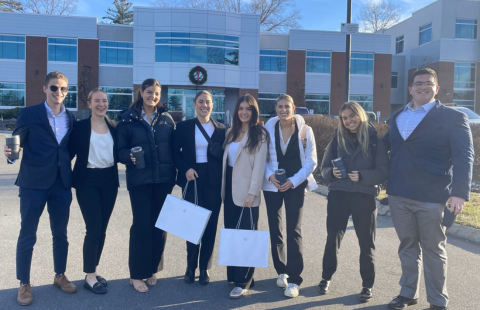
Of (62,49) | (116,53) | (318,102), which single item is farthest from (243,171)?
(62,49)

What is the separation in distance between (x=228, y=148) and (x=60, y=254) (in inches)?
84.2

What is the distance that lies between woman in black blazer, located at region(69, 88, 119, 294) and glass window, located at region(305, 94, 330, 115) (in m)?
35.1

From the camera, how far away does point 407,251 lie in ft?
13.1

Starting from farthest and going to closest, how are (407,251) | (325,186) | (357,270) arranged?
(325,186) < (357,270) < (407,251)

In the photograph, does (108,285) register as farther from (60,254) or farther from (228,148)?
(228,148)

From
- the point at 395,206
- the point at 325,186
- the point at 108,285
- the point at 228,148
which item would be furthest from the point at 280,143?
the point at 325,186

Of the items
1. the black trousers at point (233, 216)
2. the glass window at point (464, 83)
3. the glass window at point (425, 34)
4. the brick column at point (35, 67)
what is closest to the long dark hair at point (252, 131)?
the black trousers at point (233, 216)

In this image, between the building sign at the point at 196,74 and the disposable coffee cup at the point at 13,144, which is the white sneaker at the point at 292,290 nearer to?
the disposable coffee cup at the point at 13,144

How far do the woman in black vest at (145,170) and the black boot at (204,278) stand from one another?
1.73ft

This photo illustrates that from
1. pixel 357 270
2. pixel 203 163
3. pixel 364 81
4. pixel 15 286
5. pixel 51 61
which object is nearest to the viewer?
pixel 15 286

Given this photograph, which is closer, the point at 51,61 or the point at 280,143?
the point at 280,143

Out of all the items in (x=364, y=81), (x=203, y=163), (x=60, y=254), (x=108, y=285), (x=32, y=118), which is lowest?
(x=108, y=285)

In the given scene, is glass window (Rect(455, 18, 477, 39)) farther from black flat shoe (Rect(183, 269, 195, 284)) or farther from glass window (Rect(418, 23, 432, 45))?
black flat shoe (Rect(183, 269, 195, 284))

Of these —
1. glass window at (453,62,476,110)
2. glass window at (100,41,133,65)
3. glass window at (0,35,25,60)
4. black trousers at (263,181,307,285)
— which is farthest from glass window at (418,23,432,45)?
black trousers at (263,181,307,285)
